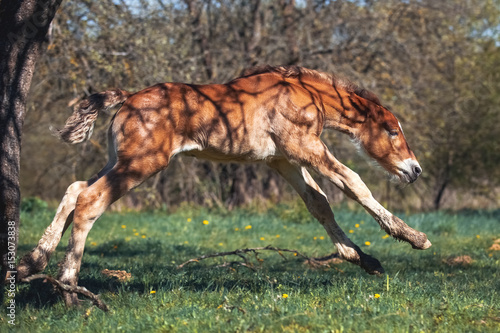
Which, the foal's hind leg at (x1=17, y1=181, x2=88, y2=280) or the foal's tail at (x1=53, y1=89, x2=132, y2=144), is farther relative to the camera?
the foal's tail at (x1=53, y1=89, x2=132, y2=144)

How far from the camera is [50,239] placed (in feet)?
16.4

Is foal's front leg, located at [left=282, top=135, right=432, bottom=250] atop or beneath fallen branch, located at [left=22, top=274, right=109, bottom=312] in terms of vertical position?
atop

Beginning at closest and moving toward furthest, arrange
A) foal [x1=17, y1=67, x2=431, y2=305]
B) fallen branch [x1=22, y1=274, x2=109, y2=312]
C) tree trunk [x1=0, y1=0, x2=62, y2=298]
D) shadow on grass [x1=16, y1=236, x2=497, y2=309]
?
1. fallen branch [x1=22, y1=274, x2=109, y2=312]
2. foal [x1=17, y1=67, x2=431, y2=305]
3. shadow on grass [x1=16, y1=236, x2=497, y2=309]
4. tree trunk [x1=0, y1=0, x2=62, y2=298]

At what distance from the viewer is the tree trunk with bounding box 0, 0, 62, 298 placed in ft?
18.1

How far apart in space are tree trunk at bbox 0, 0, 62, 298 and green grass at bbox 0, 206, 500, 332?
640mm

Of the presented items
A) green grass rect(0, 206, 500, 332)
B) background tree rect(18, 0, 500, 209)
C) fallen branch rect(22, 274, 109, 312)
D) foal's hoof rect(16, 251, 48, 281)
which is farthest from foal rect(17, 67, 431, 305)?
background tree rect(18, 0, 500, 209)

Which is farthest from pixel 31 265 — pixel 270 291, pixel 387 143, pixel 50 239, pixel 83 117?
pixel 387 143

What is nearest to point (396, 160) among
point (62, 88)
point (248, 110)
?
point (248, 110)

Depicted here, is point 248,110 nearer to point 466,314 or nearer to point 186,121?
point 186,121

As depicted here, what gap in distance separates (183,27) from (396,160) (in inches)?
342

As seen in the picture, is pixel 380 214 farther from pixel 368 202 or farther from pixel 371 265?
pixel 371 265

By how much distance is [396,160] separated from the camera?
588cm

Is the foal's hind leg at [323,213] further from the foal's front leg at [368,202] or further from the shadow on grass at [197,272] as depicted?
the foal's front leg at [368,202]

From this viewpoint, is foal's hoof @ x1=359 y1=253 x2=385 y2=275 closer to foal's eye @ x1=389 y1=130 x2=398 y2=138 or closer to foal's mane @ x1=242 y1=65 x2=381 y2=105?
foal's eye @ x1=389 y1=130 x2=398 y2=138
